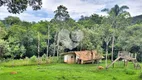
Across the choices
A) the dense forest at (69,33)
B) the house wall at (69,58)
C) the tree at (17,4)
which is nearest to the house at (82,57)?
the house wall at (69,58)

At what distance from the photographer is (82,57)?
137 ft

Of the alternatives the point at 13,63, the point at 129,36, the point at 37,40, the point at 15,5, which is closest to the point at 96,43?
the point at 129,36

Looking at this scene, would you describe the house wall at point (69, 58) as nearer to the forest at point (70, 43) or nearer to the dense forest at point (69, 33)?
the forest at point (70, 43)

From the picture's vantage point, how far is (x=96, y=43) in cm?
4212

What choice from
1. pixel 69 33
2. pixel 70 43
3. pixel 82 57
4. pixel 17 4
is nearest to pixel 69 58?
pixel 82 57

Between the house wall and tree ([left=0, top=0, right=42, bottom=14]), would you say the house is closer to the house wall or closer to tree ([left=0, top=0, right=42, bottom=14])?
the house wall

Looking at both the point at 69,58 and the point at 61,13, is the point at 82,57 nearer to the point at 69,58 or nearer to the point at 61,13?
the point at 69,58

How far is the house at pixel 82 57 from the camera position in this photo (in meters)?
41.9

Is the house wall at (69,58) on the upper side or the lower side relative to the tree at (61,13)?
lower

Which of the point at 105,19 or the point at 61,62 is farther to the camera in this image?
the point at 61,62

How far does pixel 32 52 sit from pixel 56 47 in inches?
199

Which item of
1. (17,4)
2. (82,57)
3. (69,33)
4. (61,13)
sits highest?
(61,13)

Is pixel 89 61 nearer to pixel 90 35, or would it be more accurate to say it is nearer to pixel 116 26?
pixel 90 35

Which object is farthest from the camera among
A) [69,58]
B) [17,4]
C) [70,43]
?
Result: [70,43]
